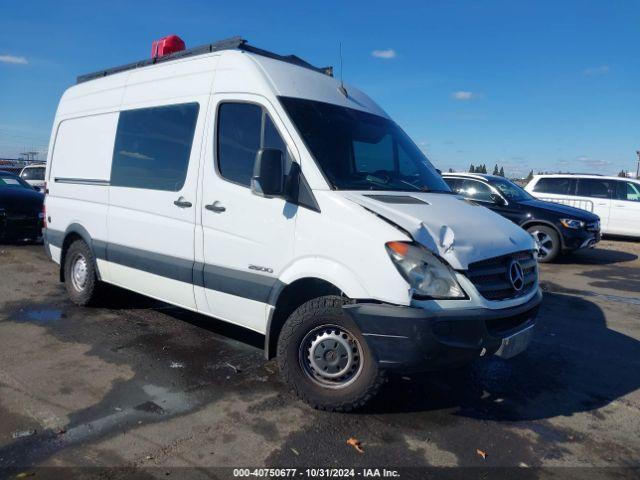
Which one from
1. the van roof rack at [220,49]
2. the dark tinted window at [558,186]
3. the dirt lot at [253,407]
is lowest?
the dirt lot at [253,407]

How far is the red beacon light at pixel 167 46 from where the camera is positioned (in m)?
5.43

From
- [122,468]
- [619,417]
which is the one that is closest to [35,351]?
[122,468]

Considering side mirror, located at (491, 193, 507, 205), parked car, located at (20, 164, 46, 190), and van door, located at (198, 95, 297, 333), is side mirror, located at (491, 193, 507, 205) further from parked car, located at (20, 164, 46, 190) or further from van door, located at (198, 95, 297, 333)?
parked car, located at (20, 164, 46, 190)

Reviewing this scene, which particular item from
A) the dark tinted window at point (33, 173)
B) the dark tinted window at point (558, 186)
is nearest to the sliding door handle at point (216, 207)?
the dark tinted window at point (558, 186)

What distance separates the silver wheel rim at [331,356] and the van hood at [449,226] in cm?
84

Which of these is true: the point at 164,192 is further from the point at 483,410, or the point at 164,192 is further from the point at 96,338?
the point at 483,410

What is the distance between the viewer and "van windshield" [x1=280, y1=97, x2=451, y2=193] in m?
3.76

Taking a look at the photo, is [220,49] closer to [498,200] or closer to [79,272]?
[79,272]

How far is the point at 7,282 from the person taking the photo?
718 cm

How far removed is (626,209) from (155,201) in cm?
1323

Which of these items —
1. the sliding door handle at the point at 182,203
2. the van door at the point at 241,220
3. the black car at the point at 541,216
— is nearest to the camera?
the van door at the point at 241,220

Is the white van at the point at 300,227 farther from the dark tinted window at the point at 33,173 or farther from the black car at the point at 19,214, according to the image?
the dark tinted window at the point at 33,173

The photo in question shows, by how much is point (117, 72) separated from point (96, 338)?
293 centimetres

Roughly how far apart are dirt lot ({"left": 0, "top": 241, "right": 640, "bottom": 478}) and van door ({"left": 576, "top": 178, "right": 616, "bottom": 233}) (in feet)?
30.0
